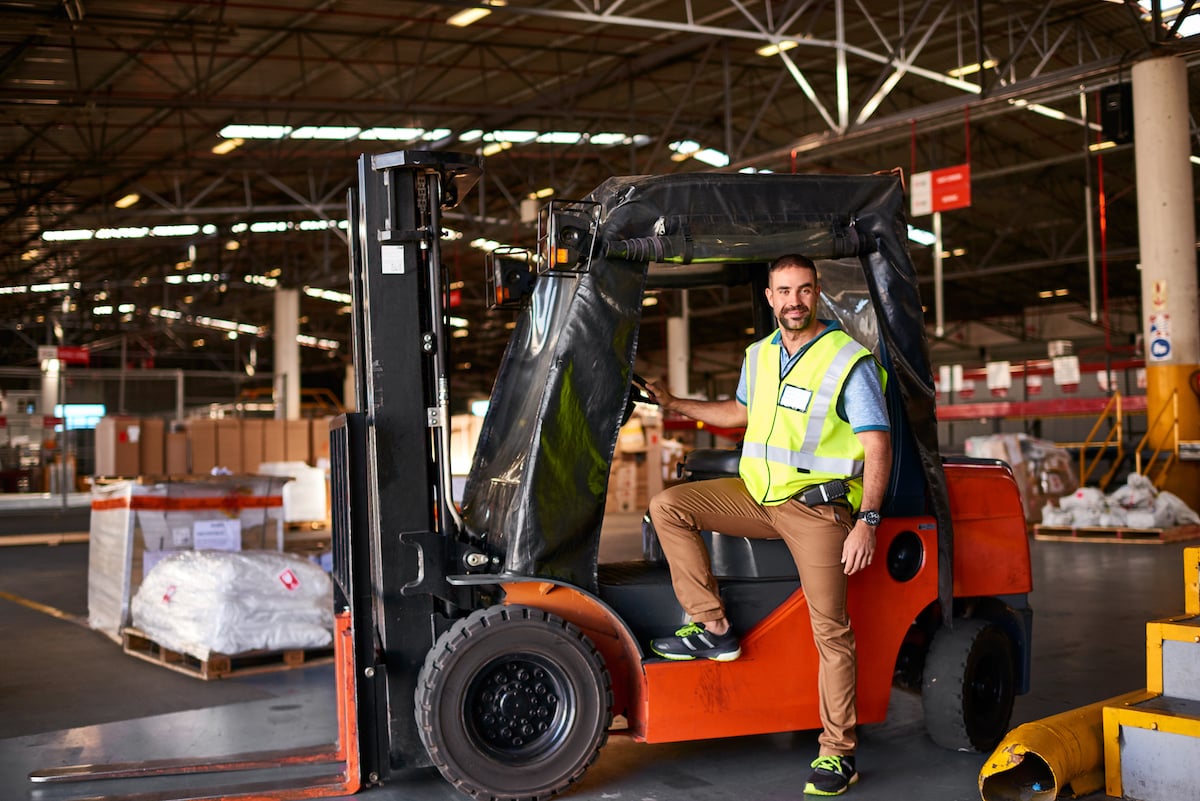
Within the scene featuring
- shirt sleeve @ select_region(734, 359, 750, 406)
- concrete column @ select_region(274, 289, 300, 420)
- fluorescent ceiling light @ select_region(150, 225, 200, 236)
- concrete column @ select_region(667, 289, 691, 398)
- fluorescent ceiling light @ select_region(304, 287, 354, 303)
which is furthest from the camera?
fluorescent ceiling light @ select_region(304, 287, 354, 303)

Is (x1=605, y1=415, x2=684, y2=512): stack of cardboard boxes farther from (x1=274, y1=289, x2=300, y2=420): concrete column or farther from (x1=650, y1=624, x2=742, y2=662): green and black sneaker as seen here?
(x1=650, y1=624, x2=742, y2=662): green and black sneaker

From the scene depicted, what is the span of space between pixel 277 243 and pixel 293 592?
2453 cm

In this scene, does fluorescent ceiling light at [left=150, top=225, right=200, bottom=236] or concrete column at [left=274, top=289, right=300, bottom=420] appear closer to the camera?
fluorescent ceiling light at [left=150, top=225, right=200, bottom=236]

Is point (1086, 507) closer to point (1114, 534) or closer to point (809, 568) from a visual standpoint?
point (1114, 534)

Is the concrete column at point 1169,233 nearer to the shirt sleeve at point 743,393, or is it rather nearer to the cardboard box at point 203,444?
the shirt sleeve at point 743,393

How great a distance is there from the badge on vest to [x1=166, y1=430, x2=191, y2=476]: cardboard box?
18.0 m

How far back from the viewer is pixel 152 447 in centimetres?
1989

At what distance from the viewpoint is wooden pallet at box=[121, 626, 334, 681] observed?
5.84 meters

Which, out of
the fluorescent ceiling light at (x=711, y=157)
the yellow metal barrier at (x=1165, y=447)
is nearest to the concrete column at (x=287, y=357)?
the fluorescent ceiling light at (x=711, y=157)

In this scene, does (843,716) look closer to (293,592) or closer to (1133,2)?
(293,592)

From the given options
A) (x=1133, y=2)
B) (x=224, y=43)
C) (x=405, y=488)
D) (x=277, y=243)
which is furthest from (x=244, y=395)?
(x=405, y=488)

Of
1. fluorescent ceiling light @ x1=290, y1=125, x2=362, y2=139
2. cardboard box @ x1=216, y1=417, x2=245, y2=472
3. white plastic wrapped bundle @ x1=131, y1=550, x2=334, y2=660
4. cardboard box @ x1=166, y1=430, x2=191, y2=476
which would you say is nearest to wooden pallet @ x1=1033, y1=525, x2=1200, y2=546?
white plastic wrapped bundle @ x1=131, y1=550, x2=334, y2=660

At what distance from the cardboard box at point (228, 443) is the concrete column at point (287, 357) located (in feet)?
11.2

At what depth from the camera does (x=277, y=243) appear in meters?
29.1
